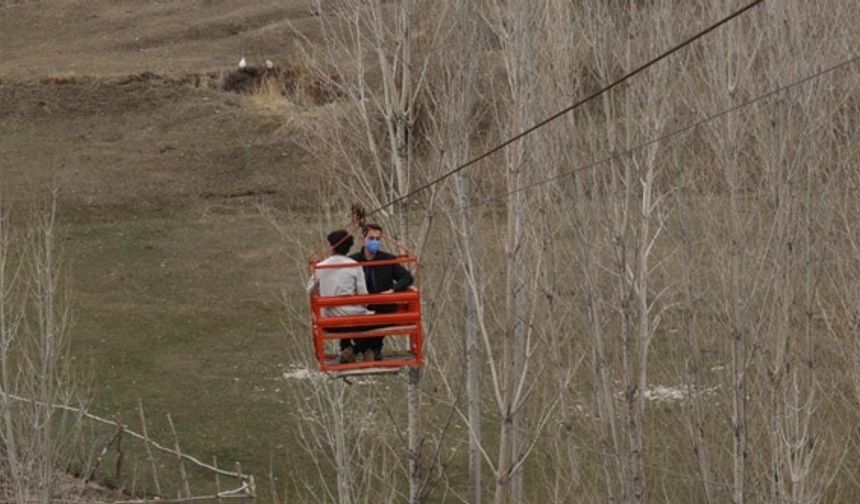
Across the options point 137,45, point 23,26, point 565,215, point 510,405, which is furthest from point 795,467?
point 23,26

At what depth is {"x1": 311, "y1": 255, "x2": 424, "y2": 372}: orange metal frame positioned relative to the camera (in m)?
14.9

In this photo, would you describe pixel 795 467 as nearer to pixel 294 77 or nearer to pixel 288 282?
pixel 288 282

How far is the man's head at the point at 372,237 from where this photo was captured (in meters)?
14.9

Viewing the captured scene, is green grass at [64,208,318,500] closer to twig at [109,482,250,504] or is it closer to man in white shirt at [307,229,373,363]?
twig at [109,482,250,504]

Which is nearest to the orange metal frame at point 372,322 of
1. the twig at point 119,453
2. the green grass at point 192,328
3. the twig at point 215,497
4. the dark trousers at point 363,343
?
the dark trousers at point 363,343

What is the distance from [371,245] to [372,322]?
0.69 metres

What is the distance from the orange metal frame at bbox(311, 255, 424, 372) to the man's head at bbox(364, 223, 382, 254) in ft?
0.76

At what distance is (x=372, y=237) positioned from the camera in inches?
592

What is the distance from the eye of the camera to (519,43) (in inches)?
864

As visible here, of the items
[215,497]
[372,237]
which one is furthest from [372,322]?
[215,497]

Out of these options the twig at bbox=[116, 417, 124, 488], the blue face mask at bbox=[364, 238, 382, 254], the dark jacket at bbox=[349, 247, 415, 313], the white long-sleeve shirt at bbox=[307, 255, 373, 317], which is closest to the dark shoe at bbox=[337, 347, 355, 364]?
the white long-sleeve shirt at bbox=[307, 255, 373, 317]

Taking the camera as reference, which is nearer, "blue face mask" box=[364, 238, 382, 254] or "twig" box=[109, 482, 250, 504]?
"blue face mask" box=[364, 238, 382, 254]

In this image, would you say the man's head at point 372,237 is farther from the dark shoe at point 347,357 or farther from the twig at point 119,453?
the twig at point 119,453

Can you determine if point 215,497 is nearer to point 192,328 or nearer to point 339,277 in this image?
point 339,277
